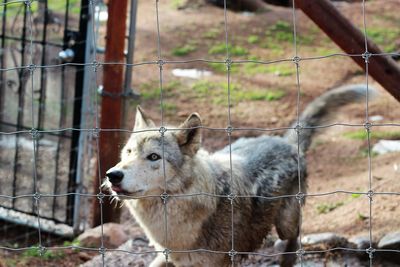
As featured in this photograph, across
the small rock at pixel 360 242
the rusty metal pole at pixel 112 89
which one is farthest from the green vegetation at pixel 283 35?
the small rock at pixel 360 242

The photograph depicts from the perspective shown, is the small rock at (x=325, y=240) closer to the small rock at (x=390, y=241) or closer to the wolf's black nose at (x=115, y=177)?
the small rock at (x=390, y=241)

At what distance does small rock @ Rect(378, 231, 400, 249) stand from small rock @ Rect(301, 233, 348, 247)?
0.38m

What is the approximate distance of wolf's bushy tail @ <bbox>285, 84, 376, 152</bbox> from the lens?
19.5 feet

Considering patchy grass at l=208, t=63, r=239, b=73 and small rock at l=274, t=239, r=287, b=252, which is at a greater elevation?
patchy grass at l=208, t=63, r=239, b=73

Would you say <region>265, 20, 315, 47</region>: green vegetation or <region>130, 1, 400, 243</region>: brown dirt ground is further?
<region>265, 20, 315, 47</region>: green vegetation

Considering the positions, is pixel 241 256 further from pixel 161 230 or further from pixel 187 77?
pixel 187 77

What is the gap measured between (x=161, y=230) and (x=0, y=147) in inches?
126

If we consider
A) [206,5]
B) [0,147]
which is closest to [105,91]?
[0,147]

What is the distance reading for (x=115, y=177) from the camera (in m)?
4.63

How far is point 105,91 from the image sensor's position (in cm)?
705

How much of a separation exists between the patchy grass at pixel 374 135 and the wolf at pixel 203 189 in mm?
2909

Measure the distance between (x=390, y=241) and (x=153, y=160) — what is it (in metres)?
1.99

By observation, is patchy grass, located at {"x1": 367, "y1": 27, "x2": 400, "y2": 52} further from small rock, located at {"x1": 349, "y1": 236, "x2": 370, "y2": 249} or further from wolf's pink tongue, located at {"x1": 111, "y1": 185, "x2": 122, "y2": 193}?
wolf's pink tongue, located at {"x1": 111, "y1": 185, "x2": 122, "y2": 193}

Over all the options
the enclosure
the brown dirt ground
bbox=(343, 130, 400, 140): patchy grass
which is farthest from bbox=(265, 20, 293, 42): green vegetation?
bbox=(343, 130, 400, 140): patchy grass
